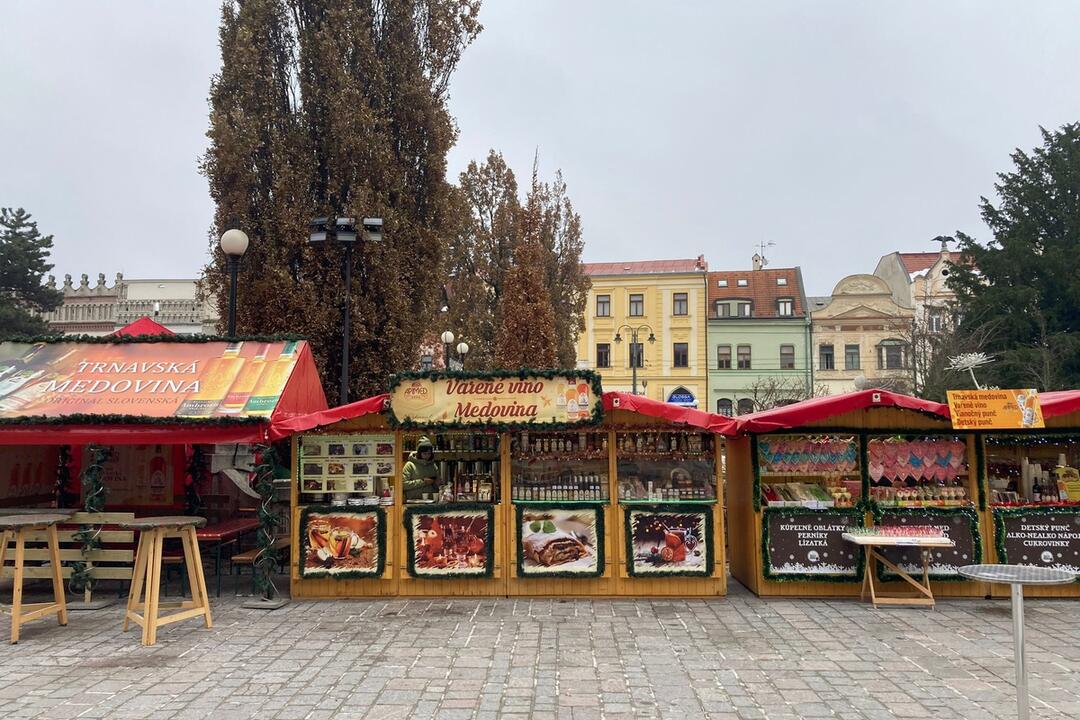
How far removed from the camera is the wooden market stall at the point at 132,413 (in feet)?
27.0

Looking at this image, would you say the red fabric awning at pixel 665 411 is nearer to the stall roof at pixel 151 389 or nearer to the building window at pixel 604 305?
the stall roof at pixel 151 389

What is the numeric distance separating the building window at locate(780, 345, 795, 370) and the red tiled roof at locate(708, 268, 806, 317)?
1.91 m

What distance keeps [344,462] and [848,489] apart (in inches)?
241

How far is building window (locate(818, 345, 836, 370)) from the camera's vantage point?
41875 mm

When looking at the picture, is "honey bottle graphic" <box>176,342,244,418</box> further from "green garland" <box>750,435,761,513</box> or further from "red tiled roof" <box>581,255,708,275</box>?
"red tiled roof" <box>581,255,708,275</box>

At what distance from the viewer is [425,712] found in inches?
199

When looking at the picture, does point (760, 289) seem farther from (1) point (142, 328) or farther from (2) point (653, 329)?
(1) point (142, 328)

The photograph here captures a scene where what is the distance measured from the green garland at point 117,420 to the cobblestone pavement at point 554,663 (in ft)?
6.83

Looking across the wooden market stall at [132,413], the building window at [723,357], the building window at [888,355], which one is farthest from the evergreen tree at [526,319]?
the building window at [888,355]

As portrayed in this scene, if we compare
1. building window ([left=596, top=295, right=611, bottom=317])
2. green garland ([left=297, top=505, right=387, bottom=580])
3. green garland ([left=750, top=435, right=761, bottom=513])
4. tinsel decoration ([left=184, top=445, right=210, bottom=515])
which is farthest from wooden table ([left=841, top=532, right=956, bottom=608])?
building window ([left=596, top=295, right=611, bottom=317])

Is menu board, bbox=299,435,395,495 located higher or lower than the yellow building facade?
lower

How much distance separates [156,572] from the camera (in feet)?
22.9

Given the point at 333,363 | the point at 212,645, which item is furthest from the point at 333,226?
the point at 212,645

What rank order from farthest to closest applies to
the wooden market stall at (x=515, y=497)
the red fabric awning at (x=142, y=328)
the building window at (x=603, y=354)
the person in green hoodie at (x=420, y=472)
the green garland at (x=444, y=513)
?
the building window at (x=603, y=354) → the red fabric awning at (x=142, y=328) → the person in green hoodie at (x=420, y=472) → the green garland at (x=444, y=513) → the wooden market stall at (x=515, y=497)
